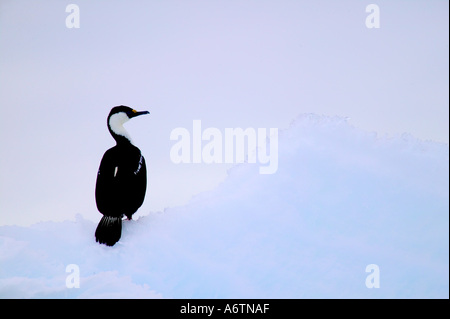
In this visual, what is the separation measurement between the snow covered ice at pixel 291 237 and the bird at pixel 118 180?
0.28ft

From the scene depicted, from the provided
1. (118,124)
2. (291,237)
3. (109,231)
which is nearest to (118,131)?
(118,124)

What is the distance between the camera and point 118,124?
114 inches

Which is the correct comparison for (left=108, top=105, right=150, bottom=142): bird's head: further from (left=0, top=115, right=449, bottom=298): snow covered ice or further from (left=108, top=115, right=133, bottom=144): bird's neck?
(left=0, top=115, right=449, bottom=298): snow covered ice

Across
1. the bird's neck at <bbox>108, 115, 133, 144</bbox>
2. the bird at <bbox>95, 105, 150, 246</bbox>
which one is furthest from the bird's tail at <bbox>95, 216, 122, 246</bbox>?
the bird's neck at <bbox>108, 115, 133, 144</bbox>

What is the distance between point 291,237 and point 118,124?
1318 millimetres

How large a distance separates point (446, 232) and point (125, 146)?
1949mm

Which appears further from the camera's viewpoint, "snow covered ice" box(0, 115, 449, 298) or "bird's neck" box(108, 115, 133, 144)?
"bird's neck" box(108, 115, 133, 144)

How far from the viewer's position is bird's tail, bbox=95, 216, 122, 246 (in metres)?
2.63

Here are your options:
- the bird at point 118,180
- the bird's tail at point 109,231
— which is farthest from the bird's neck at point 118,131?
the bird's tail at point 109,231

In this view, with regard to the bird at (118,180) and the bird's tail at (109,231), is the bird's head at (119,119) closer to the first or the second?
the bird at (118,180)

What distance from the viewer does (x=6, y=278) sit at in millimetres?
2566

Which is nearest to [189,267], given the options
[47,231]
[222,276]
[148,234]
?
[222,276]

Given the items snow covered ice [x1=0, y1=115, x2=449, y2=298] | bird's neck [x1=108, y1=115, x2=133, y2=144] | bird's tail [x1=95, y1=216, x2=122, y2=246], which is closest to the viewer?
snow covered ice [x1=0, y1=115, x2=449, y2=298]

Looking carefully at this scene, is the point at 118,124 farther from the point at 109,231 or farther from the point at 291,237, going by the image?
the point at 291,237
